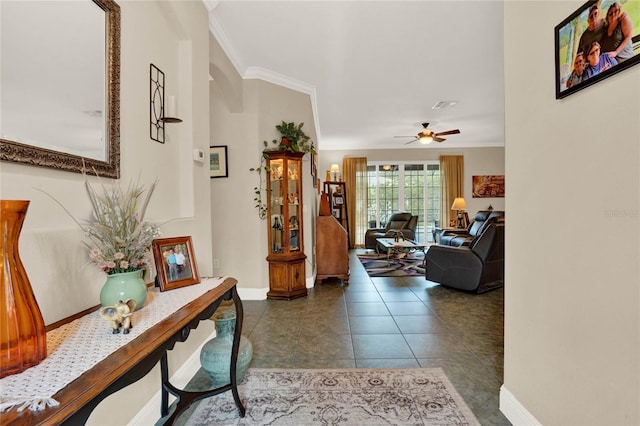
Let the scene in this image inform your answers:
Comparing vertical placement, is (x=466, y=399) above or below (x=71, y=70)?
below

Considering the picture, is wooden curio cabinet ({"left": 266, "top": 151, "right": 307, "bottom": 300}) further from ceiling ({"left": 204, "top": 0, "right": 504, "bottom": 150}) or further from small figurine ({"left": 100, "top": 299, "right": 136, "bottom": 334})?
small figurine ({"left": 100, "top": 299, "right": 136, "bottom": 334})

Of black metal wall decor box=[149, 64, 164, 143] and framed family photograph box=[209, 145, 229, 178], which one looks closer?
black metal wall decor box=[149, 64, 164, 143]

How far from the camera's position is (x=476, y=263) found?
152 inches

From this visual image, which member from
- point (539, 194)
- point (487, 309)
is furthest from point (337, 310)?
point (539, 194)

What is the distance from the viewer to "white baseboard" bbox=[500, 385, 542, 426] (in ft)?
4.99

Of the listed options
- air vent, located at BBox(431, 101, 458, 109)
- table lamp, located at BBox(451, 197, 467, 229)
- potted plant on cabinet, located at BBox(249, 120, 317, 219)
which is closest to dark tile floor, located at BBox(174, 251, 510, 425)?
potted plant on cabinet, located at BBox(249, 120, 317, 219)

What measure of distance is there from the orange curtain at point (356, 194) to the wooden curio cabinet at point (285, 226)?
4.43 meters

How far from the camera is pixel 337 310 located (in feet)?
11.3

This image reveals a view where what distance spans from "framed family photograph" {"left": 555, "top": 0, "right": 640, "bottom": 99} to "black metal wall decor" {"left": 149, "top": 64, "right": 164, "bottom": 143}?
1989 mm

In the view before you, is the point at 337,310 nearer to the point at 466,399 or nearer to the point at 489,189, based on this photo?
the point at 466,399

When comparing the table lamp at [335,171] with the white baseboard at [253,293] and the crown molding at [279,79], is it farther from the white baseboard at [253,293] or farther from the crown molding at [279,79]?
the white baseboard at [253,293]

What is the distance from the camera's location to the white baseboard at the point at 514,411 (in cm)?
152

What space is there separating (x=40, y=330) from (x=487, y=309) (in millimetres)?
3730

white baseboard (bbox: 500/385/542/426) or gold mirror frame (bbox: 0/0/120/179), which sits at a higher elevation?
gold mirror frame (bbox: 0/0/120/179)
